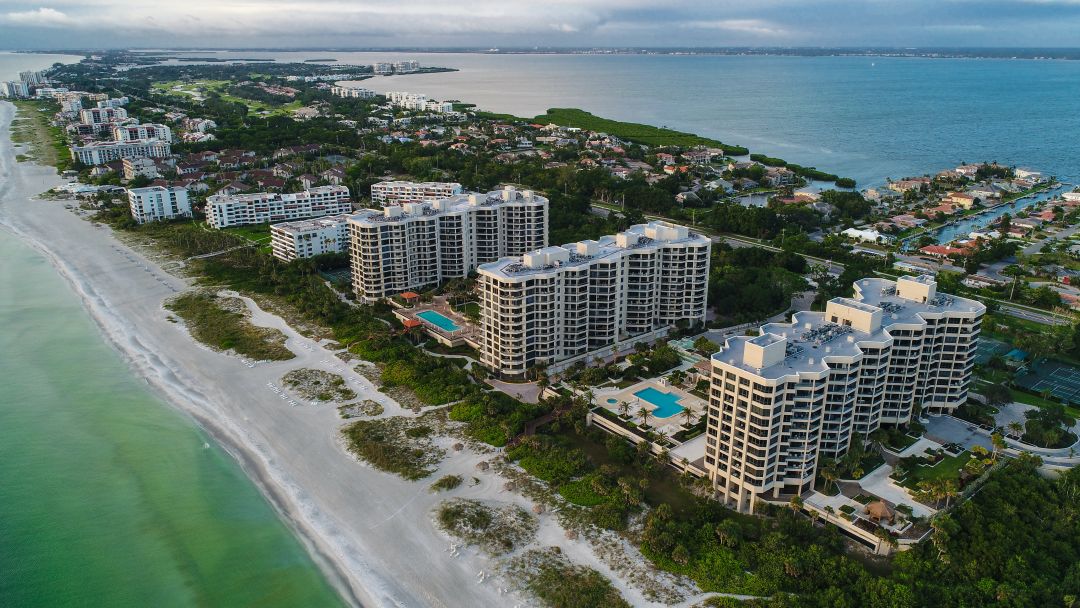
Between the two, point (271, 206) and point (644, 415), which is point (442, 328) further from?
point (271, 206)

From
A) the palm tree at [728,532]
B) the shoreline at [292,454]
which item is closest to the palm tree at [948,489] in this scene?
the palm tree at [728,532]

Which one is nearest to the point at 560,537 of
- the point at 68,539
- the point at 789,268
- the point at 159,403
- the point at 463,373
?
the point at 463,373

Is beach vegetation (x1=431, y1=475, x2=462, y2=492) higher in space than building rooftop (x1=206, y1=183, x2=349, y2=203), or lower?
lower

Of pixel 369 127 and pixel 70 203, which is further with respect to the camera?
pixel 369 127

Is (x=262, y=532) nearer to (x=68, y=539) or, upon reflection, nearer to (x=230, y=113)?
(x=68, y=539)

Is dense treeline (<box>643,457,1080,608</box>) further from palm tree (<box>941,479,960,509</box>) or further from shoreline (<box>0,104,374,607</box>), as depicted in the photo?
shoreline (<box>0,104,374,607</box>)

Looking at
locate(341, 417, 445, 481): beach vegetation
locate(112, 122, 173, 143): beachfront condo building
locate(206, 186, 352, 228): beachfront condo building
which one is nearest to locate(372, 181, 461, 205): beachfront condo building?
locate(206, 186, 352, 228): beachfront condo building
